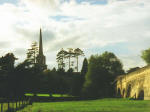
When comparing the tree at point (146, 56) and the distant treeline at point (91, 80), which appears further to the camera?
the tree at point (146, 56)

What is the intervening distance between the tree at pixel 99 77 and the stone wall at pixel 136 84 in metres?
3.19

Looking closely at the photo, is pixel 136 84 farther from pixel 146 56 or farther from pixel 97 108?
pixel 146 56

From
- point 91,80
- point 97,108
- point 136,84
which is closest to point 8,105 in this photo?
point 97,108

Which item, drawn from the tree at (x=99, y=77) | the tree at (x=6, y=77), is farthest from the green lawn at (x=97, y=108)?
the tree at (x=99, y=77)

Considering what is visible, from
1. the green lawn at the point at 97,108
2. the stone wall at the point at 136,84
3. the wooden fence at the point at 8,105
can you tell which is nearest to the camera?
the wooden fence at the point at 8,105

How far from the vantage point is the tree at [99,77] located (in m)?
67.4

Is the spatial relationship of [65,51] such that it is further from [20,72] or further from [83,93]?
[20,72]

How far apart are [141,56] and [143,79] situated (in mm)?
45265

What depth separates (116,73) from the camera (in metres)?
75.0

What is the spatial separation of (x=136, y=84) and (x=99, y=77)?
17202 mm

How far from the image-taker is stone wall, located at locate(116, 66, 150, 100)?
44347 mm

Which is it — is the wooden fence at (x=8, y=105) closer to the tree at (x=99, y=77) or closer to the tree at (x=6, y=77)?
the tree at (x=6, y=77)

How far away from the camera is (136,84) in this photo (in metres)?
51.2

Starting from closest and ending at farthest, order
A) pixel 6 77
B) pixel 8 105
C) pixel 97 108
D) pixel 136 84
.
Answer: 1. pixel 8 105
2. pixel 97 108
3. pixel 6 77
4. pixel 136 84
